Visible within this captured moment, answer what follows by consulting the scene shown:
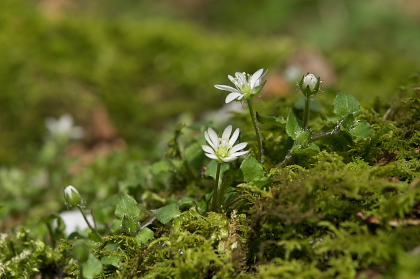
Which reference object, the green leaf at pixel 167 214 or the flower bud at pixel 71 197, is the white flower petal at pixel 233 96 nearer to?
the green leaf at pixel 167 214

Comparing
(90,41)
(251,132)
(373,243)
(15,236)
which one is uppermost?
(90,41)

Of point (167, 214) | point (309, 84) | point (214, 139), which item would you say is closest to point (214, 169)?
point (214, 139)

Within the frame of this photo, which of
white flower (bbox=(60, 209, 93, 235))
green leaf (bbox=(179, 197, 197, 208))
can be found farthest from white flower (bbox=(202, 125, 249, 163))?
white flower (bbox=(60, 209, 93, 235))

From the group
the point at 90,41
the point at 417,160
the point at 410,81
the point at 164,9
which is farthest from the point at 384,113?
the point at 164,9

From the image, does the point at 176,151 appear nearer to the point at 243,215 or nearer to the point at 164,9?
the point at 243,215

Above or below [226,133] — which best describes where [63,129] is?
above

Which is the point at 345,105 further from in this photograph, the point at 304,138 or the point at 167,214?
the point at 167,214

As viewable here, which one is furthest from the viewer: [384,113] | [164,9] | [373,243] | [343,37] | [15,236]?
[164,9]
